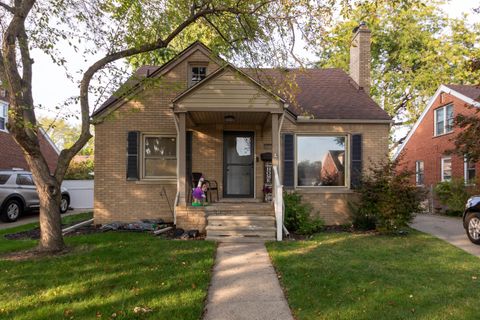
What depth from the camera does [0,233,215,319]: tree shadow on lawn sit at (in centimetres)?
→ 397

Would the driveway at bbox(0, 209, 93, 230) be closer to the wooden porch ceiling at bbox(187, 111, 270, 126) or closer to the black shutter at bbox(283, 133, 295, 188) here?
the wooden porch ceiling at bbox(187, 111, 270, 126)

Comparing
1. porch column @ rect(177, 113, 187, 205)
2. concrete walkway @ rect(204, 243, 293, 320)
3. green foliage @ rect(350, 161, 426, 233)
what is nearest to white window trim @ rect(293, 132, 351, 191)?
green foliage @ rect(350, 161, 426, 233)

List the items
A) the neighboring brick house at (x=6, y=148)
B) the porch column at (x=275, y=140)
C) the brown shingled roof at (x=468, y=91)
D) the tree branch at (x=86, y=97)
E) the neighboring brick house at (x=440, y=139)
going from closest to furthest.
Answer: the tree branch at (x=86, y=97)
the porch column at (x=275, y=140)
the brown shingled roof at (x=468, y=91)
the neighboring brick house at (x=440, y=139)
the neighboring brick house at (x=6, y=148)

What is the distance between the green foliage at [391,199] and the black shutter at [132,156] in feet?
20.4

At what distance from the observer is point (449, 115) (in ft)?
54.9

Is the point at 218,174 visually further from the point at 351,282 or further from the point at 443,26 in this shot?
the point at 443,26

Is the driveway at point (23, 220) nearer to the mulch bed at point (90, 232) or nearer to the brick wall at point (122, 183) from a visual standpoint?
the mulch bed at point (90, 232)

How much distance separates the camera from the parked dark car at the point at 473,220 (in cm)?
768

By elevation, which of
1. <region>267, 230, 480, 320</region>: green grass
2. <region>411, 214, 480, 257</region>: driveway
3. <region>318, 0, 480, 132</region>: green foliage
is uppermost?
<region>318, 0, 480, 132</region>: green foliage

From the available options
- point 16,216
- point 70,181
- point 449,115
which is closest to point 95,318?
point 16,216

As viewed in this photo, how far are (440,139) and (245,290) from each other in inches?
632

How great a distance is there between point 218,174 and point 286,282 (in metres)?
5.73

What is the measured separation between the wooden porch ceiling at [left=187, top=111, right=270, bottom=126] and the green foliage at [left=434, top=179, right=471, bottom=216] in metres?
9.09

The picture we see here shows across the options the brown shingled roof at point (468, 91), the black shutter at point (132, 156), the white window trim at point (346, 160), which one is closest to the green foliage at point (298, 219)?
the white window trim at point (346, 160)
